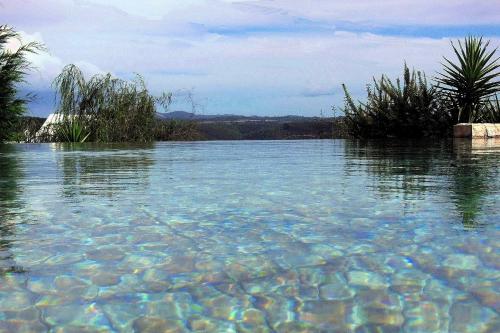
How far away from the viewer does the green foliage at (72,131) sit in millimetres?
14539

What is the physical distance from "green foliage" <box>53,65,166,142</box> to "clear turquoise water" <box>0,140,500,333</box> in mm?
10896

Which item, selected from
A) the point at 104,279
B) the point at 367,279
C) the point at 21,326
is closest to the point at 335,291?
the point at 367,279

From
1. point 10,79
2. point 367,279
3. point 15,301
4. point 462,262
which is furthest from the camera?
point 10,79

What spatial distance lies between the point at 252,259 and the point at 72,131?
527 inches

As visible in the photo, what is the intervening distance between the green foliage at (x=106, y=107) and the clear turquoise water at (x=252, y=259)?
35.7 ft

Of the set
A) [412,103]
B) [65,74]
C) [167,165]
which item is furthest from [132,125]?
[167,165]

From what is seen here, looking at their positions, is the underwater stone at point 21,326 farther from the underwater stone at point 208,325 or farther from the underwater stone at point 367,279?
the underwater stone at point 367,279

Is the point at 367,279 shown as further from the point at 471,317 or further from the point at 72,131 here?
the point at 72,131

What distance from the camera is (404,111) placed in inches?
577

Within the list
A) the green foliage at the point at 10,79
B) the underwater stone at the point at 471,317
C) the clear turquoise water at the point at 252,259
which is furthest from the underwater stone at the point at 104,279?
the green foliage at the point at 10,79

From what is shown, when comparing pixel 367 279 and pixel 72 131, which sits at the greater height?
pixel 72 131

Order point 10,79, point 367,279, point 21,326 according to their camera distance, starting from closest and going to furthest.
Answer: point 21,326 → point 367,279 → point 10,79

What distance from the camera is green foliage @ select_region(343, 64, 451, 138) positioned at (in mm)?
14508

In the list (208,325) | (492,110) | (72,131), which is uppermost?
(492,110)
